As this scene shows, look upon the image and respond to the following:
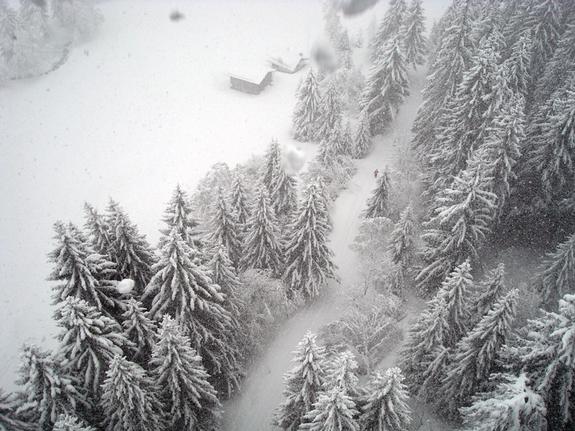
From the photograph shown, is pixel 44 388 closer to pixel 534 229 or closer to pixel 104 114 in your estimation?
pixel 534 229

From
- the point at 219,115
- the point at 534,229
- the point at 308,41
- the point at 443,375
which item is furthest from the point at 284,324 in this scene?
the point at 308,41

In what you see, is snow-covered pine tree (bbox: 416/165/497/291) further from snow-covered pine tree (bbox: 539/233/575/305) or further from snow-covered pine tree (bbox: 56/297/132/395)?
snow-covered pine tree (bbox: 56/297/132/395)

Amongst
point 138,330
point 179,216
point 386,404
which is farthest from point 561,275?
point 138,330

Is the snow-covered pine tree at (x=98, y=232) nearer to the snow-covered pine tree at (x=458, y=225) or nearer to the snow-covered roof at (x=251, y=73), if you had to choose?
the snow-covered pine tree at (x=458, y=225)

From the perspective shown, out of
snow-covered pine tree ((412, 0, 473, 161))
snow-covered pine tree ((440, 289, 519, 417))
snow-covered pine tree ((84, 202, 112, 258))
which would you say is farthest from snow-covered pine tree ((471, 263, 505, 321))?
snow-covered pine tree ((84, 202, 112, 258))

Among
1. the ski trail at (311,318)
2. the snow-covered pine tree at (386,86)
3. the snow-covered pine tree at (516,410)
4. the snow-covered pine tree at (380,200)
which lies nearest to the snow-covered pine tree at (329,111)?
the snow-covered pine tree at (386,86)
